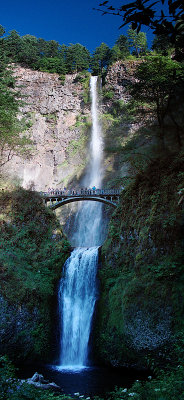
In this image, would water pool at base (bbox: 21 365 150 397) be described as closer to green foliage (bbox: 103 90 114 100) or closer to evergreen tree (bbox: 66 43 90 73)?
green foliage (bbox: 103 90 114 100)

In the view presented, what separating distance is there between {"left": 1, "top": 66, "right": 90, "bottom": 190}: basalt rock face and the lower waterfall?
985 inches

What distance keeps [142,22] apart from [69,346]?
1681 cm

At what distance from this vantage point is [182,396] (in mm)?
6004

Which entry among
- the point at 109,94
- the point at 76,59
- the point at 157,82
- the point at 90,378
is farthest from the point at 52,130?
the point at 90,378

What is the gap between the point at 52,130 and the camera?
49312mm

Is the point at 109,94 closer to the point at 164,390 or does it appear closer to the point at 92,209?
the point at 92,209

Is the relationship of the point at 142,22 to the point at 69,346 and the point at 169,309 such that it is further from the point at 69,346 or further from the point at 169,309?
the point at 69,346

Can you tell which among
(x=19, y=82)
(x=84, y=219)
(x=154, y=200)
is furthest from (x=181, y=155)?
(x=19, y=82)

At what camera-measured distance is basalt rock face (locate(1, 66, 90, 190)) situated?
150 feet

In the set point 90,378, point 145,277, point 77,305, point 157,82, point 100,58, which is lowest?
point 90,378

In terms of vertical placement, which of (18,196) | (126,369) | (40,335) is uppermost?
(18,196)

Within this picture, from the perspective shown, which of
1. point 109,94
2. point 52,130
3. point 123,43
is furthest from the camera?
point 123,43

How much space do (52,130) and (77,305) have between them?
120 ft

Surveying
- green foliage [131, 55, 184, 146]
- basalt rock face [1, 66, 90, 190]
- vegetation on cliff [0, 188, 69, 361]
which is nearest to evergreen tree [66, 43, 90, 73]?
basalt rock face [1, 66, 90, 190]
